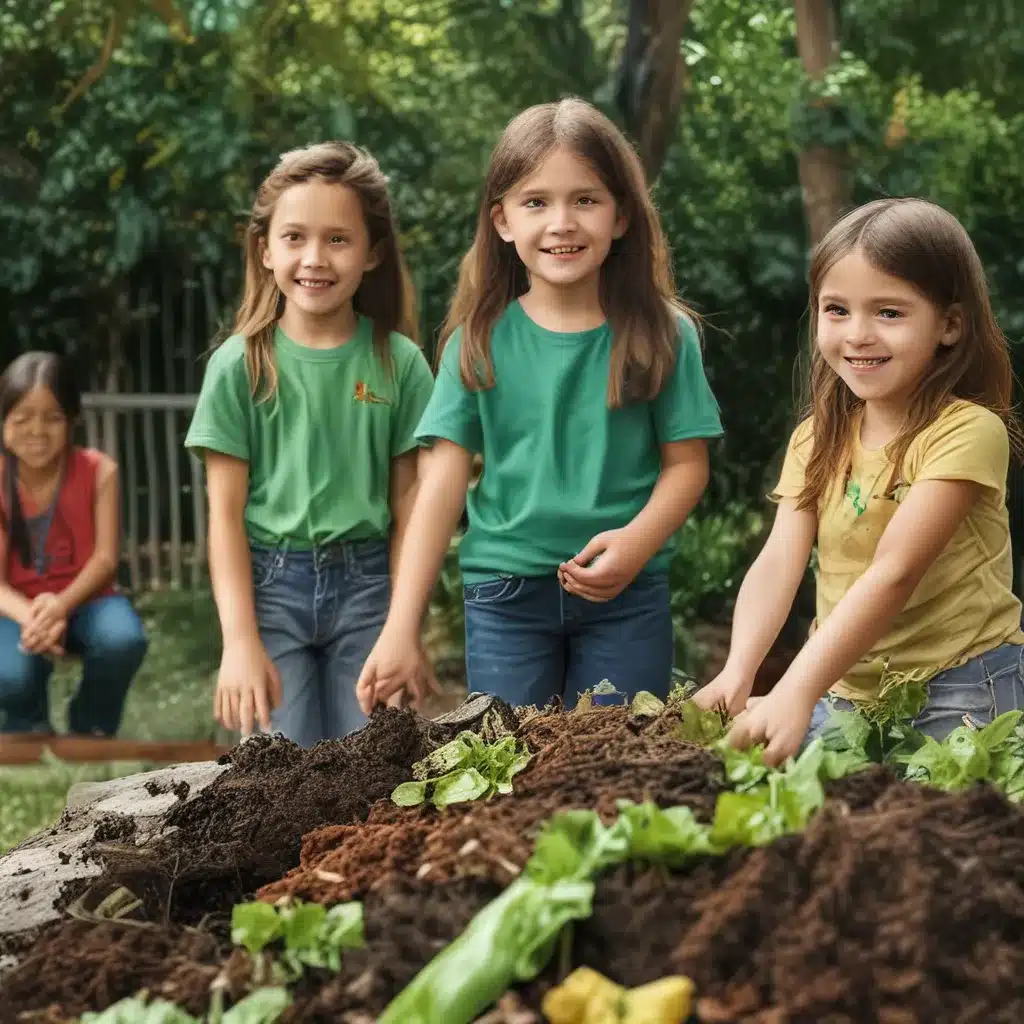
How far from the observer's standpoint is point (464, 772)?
240 cm

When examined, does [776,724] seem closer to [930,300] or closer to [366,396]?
[930,300]

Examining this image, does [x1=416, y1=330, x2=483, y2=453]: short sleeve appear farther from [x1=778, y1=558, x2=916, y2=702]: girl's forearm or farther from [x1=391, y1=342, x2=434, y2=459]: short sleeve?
[x1=778, y1=558, x2=916, y2=702]: girl's forearm

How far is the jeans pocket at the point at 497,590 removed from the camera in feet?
10.8

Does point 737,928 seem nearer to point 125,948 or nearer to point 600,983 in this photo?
point 600,983

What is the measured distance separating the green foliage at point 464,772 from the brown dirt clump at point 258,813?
0.07 meters

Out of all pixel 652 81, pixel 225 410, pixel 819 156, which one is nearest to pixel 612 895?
pixel 225 410

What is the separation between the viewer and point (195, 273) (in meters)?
7.66

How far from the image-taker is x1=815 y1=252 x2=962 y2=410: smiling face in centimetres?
274

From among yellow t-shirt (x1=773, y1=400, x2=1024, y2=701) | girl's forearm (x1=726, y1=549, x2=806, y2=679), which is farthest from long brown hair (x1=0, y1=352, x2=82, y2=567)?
yellow t-shirt (x1=773, y1=400, x2=1024, y2=701)

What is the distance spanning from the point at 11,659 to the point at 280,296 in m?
2.60

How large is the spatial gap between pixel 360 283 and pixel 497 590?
924mm

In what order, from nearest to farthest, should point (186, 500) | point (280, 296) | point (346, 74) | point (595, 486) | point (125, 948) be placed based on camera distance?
point (125, 948)
point (595, 486)
point (280, 296)
point (346, 74)
point (186, 500)

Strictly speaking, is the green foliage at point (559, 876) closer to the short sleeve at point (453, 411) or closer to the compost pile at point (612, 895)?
the compost pile at point (612, 895)

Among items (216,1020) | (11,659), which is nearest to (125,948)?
(216,1020)
